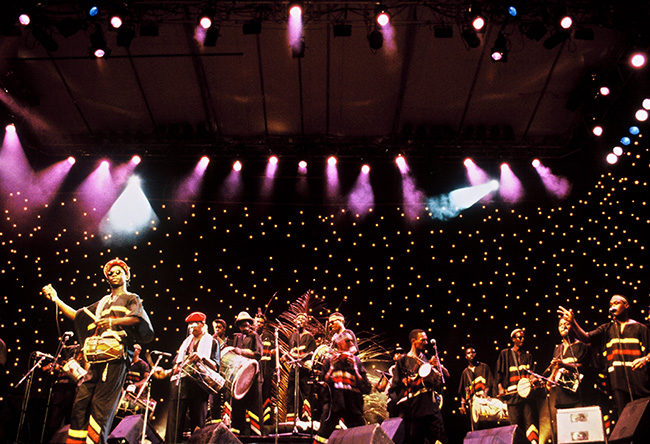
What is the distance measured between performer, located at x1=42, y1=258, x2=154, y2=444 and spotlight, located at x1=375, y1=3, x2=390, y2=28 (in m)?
5.41

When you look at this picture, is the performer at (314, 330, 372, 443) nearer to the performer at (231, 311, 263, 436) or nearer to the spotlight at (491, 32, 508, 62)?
the performer at (231, 311, 263, 436)

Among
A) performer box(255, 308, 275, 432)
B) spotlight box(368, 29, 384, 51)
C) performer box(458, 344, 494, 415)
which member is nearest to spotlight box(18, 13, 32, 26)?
spotlight box(368, 29, 384, 51)

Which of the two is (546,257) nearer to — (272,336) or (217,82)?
(272,336)

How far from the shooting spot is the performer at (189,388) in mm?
7016

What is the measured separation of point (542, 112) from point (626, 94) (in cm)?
152

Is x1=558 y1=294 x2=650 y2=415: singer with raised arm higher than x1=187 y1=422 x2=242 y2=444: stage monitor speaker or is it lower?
higher

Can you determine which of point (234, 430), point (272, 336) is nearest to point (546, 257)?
point (272, 336)

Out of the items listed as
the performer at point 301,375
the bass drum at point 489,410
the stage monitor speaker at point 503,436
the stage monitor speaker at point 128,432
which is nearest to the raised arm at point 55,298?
the stage monitor speaker at point 128,432

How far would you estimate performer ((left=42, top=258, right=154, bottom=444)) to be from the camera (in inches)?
207

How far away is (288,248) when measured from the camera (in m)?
11.9

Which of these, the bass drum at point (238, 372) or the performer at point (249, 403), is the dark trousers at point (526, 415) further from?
the bass drum at point (238, 372)

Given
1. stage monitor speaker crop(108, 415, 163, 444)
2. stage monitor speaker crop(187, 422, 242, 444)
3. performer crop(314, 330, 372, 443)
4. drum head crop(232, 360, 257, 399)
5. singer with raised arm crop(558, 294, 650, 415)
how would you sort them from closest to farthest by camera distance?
stage monitor speaker crop(187, 422, 242, 444), stage monitor speaker crop(108, 415, 163, 444), performer crop(314, 330, 372, 443), singer with raised arm crop(558, 294, 650, 415), drum head crop(232, 360, 257, 399)

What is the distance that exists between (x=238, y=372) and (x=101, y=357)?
3031mm

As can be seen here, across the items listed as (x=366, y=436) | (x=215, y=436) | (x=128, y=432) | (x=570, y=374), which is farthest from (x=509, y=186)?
(x=128, y=432)
